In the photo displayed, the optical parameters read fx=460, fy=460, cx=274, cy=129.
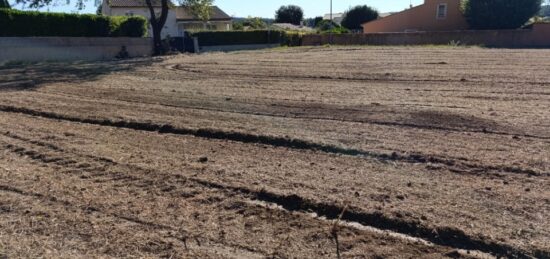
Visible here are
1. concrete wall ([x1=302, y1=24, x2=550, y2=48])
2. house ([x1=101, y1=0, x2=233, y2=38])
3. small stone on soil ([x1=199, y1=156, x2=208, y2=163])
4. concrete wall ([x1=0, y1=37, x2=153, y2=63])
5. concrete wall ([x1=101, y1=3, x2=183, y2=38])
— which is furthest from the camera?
concrete wall ([x1=101, y1=3, x2=183, y2=38])

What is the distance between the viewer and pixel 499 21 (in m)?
41.5

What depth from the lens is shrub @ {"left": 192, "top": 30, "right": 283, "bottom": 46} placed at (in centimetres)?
4159

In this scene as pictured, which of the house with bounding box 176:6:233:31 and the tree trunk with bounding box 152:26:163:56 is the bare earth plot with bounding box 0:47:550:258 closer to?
the tree trunk with bounding box 152:26:163:56

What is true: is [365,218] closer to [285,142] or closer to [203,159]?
[203,159]

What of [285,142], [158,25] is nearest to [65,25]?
[158,25]

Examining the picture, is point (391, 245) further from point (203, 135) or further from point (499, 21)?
point (499, 21)

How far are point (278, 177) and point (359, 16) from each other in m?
62.4

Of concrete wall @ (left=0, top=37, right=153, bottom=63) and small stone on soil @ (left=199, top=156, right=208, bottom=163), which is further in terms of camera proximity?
concrete wall @ (left=0, top=37, right=153, bottom=63)

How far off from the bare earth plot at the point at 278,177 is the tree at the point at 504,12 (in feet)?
120

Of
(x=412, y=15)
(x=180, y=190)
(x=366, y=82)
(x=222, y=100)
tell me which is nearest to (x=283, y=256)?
(x=180, y=190)

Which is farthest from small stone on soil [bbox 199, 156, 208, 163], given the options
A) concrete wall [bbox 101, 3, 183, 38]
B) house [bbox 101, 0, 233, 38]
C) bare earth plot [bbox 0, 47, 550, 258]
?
concrete wall [bbox 101, 3, 183, 38]

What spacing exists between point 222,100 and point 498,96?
18.9ft

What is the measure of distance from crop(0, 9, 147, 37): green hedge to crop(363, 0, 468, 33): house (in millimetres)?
28750

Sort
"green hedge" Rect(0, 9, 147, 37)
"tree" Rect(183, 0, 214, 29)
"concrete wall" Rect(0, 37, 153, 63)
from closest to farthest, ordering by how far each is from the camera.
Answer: "concrete wall" Rect(0, 37, 153, 63) → "green hedge" Rect(0, 9, 147, 37) → "tree" Rect(183, 0, 214, 29)
